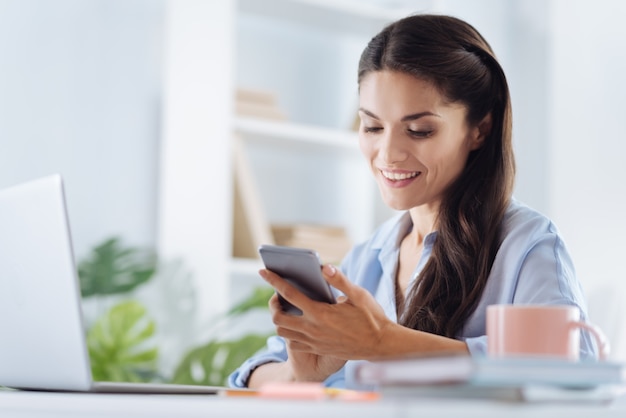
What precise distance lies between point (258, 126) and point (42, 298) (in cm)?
212

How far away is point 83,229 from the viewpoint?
123 inches

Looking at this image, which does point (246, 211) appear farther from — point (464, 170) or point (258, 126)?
point (464, 170)

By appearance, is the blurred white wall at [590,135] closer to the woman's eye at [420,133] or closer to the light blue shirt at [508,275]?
the light blue shirt at [508,275]

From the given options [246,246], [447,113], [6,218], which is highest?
[447,113]

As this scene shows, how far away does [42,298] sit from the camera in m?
1.15

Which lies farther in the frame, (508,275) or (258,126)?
(258,126)

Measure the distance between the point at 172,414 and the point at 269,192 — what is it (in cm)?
271

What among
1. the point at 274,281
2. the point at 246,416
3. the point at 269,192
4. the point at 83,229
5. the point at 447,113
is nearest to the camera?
the point at 246,416

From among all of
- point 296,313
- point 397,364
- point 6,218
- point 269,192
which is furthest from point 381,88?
point 269,192

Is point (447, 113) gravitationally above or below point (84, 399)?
above

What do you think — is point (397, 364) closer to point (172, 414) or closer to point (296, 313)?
point (172, 414)

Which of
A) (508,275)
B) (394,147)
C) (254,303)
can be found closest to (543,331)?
(508,275)

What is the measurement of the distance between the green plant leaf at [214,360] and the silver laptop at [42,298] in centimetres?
164

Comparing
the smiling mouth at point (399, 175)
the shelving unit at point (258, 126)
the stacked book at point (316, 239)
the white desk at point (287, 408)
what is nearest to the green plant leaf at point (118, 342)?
the shelving unit at point (258, 126)
